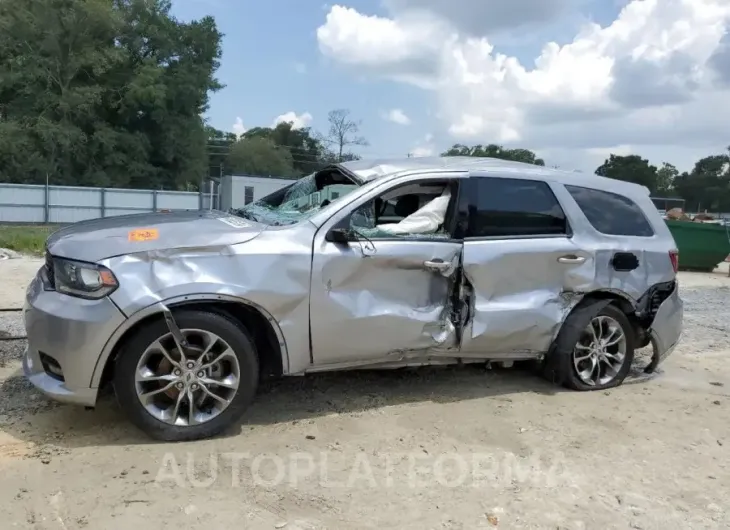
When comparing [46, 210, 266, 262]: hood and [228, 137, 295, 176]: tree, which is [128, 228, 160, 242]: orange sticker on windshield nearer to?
[46, 210, 266, 262]: hood

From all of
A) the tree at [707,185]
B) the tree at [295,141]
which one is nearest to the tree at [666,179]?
the tree at [707,185]

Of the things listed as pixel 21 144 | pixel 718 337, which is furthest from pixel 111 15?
pixel 718 337

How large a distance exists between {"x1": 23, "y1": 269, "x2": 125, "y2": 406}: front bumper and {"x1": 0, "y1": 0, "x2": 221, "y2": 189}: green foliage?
3544 centimetres

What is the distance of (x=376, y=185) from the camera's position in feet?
13.9

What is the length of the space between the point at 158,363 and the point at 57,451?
0.72 metres

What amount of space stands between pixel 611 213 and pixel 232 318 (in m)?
3.13

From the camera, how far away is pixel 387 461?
11.7ft

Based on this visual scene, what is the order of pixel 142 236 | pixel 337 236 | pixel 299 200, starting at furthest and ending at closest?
pixel 299 200 → pixel 337 236 → pixel 142 236

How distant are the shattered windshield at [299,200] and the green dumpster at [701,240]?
13.8 m

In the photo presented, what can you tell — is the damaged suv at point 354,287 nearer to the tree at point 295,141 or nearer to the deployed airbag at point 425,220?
the deployed airbag at point 425,220

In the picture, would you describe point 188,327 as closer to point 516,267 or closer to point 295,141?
point 516,267

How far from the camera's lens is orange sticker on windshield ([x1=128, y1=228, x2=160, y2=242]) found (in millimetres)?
3641

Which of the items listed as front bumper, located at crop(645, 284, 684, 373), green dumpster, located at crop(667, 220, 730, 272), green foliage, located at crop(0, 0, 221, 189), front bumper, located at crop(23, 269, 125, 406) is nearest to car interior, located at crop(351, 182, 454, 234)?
front bumper, located at crop(23, 269, 125, 406)

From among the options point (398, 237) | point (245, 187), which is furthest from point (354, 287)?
point (245, 187)
